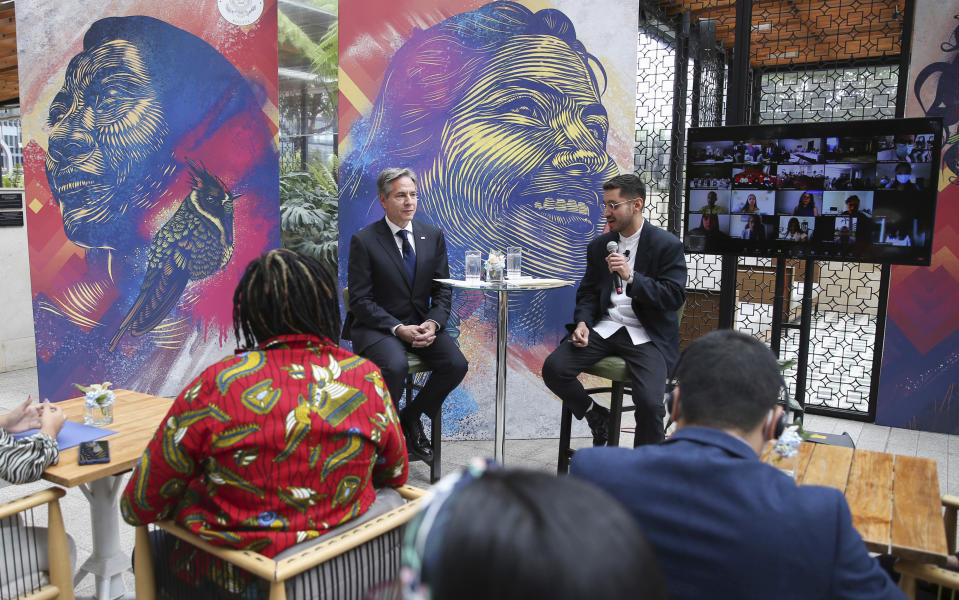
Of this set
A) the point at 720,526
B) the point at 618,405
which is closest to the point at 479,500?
the point at 720,526

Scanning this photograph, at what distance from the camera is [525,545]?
62 centimetres

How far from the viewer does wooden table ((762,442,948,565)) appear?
5.90 ft

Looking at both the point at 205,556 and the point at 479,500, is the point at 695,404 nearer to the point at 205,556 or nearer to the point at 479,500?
the point at 479,500

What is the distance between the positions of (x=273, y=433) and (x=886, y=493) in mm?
1768

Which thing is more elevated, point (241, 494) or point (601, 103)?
point (601, 103)

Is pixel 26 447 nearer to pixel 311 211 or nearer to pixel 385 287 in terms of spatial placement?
pixel 385 287

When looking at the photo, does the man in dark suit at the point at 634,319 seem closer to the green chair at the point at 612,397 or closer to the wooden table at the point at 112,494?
the green chair at the point at 612,397

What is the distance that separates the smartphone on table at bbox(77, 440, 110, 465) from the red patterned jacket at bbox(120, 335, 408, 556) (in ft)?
1.36

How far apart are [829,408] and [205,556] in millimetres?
4980

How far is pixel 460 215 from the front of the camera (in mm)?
4754

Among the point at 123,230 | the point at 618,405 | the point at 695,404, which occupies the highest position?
the point at 123,230

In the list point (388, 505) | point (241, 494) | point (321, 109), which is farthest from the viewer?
point (321, 109)

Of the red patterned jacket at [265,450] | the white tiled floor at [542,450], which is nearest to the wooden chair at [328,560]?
the red patterned jacket at [265,450]

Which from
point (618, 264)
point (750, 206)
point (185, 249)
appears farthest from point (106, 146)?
point (750, 206)
